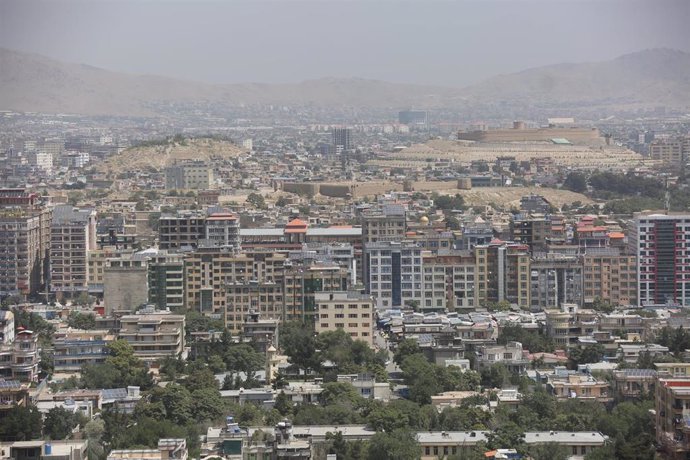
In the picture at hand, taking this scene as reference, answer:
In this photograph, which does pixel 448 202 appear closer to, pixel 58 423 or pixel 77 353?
pixel 77 353

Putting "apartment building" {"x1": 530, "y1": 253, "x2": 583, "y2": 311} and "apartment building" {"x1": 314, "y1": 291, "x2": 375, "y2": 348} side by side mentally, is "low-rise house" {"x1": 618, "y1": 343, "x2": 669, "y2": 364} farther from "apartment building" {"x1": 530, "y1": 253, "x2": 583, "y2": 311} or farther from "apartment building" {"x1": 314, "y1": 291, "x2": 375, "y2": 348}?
"apartment building" {"x1": 530, "y1": 253, "x2": 583, "y2": 311}

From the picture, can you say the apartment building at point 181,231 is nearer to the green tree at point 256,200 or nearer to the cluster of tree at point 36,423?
the cluster of tree at point 36,423

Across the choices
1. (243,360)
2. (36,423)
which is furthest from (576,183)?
(36,423)

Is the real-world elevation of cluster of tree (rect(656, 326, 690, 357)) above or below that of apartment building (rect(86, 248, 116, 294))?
below

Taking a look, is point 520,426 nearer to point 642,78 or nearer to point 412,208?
point 412,208

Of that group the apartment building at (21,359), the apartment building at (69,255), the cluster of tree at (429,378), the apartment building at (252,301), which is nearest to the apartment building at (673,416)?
the cluster of tree at (429,378)

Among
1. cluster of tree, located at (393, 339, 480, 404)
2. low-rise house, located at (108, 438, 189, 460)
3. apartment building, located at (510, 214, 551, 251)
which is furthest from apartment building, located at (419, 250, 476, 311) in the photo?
low-rise house, located at (108, 438, 189, 460)

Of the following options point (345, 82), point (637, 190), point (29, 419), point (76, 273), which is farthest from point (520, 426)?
point (345, 82)
